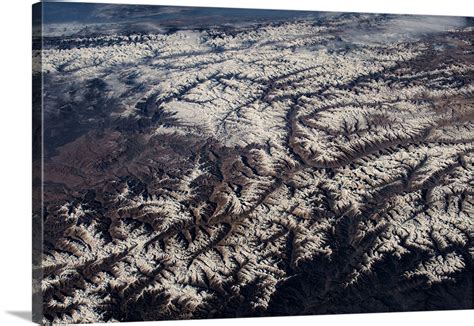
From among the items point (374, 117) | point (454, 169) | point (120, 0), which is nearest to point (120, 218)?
point (120, 0)

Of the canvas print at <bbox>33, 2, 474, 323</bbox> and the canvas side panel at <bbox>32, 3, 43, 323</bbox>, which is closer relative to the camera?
the canvas side panel at <bbox>32, 3, 43, 323</bbox>

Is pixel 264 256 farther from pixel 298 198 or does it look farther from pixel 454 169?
pixel 454 169

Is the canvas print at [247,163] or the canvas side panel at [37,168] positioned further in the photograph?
the canvas print at [247,163]

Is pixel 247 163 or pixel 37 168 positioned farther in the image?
pixel 247 163
